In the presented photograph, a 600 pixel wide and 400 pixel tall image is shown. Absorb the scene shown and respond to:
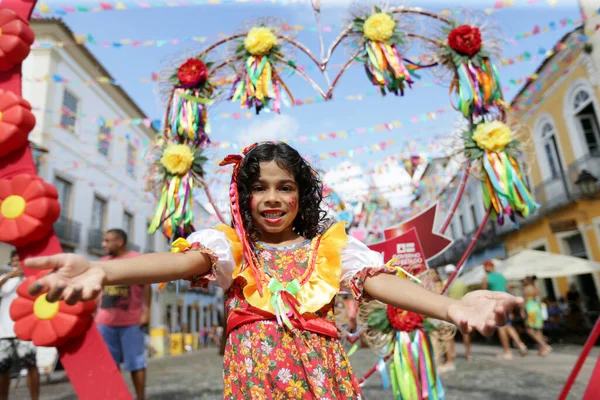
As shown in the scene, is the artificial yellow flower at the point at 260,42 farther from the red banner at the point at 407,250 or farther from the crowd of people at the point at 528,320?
the crowd of people at the point at 528,320

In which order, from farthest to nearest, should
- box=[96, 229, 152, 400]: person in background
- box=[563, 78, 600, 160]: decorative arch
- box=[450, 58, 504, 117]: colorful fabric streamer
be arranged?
1. box=[563, 78, 600, 160]: decorative arch
2. box=[96, 229, 152, 400]: person in background
3. box=[450, 58, 504, 117]: colorful fabric streamer

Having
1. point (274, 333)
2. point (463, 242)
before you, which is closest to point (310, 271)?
point (274, 333)

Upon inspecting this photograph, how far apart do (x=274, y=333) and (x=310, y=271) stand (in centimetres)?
26

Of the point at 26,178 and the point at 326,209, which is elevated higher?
the point at 26,178

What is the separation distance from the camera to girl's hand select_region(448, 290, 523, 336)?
1.00 m

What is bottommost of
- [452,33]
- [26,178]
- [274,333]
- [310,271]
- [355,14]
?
[274,333]

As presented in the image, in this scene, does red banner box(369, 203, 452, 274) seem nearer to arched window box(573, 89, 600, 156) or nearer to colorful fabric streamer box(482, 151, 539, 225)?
colorful fabric streamer box(482, 151, 539, 225)

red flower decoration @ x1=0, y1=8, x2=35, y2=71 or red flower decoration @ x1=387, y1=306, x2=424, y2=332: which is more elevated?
red flower decoration @ x1=0, y1=8, x2=35, y2=71

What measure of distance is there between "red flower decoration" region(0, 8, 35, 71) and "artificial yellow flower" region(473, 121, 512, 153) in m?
2.67

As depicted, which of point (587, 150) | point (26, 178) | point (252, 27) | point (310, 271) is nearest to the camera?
point (310, 271)

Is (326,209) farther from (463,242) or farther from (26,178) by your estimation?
(463,242)

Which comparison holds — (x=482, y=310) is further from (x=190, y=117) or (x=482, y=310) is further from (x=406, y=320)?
(x=190, y=117)

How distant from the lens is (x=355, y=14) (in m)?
3.41

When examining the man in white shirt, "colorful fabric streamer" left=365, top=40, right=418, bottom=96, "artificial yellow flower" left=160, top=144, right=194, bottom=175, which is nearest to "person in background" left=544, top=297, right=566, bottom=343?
"colorful fabric streamer" left=365, top=40, right=418, bottom=96
